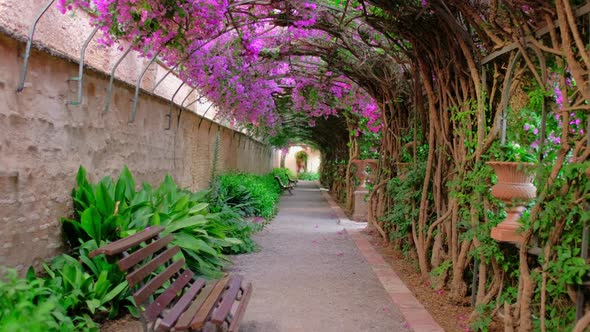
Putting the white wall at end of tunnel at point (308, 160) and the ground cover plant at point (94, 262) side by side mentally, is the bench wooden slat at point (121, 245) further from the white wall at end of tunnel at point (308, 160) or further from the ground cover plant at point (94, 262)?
the white wall at end of tunnel at point (308, 160)

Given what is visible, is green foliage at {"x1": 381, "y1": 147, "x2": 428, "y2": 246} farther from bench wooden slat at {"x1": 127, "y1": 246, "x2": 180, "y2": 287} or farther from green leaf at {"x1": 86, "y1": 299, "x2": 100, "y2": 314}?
green leaf at {"x1": 86, "y1": 299, "x2": 100, "y2": 314}

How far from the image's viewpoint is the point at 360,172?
12453mm

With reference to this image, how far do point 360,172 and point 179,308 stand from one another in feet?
33.1

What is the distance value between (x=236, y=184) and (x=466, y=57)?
271 inches

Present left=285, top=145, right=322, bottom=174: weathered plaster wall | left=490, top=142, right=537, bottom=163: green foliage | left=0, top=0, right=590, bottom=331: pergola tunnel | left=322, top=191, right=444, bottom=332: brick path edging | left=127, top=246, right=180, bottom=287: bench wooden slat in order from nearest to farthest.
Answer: left=127, top=246, right=180, bottom=287: bench wooden slat < left=0, top=0, right=590, bottom=331: pergola tunnel < left=490, top=142, right=537, bottom=163: green foliage < left=322, top=191, right=444, bottom=332: brick path edging < left=285, top=145, right=322, bottom=174: weathered plaster wall

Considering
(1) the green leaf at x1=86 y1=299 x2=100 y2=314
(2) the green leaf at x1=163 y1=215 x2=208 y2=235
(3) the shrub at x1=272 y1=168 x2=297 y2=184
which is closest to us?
(1) the green leaf at x1=86 y1=299 x2=100 y2=314

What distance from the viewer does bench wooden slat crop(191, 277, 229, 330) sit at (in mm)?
2420

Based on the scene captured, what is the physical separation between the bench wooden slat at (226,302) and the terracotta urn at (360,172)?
8935 millimetres

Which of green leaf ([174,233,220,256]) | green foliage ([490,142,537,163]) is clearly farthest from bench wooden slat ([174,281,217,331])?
green foliage ([490,142,537,163])

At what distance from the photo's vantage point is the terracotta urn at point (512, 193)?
120 inches

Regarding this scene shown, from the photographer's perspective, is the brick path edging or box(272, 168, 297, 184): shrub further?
box(272, 168, 297, 184): shrub

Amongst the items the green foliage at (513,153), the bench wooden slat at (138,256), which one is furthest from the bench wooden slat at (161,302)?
the green foliage at (513,153)

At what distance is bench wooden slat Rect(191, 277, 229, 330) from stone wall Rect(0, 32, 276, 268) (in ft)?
4.28

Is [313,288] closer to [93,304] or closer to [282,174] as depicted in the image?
[93,304]
